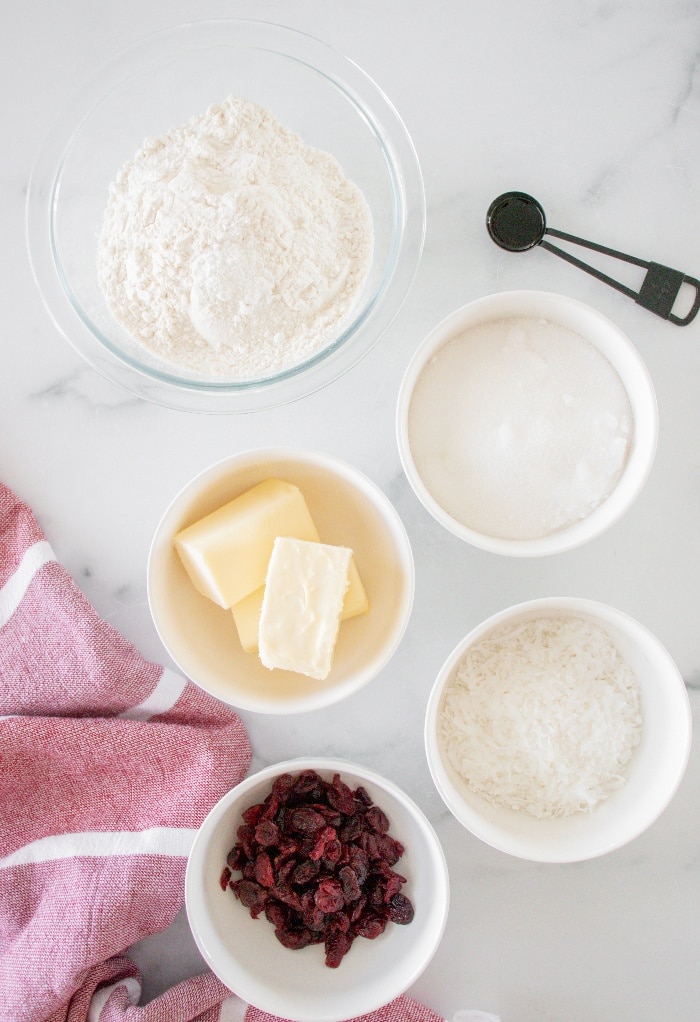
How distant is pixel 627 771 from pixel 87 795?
0.78 meters

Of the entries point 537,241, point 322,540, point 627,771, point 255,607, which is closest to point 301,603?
point 255,607

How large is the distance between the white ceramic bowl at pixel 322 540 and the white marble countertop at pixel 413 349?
0.31ft

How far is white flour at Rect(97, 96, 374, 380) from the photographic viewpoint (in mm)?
922

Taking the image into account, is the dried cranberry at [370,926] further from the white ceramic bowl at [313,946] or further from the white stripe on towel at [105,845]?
the white stripe on towel at [105,845]

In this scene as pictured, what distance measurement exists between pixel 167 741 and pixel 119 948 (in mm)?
309

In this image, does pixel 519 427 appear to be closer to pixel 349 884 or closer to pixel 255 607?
pixel 255 607

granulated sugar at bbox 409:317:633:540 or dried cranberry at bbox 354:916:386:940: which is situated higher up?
granulated sugar at bbox 409:317:633:540

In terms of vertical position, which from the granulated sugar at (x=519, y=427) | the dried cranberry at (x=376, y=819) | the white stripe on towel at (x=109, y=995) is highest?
the granulated sugar at (x=519, y=427)

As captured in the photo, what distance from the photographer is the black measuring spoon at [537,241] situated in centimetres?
109

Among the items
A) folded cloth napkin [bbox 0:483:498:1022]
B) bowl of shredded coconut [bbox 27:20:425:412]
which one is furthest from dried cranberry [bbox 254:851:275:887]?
bowl of shredded coconut [bbox 27:20:425:412]

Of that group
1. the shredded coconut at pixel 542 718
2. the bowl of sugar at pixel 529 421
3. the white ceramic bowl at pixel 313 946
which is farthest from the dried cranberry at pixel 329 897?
the bowl of sugar at pixel 529 421

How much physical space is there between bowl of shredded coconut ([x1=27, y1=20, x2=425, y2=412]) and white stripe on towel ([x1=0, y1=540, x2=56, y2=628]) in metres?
0.29

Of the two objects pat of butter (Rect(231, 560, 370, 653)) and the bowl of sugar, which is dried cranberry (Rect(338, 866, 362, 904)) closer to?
pat of butter (Rect(231, 560, 370, 653))

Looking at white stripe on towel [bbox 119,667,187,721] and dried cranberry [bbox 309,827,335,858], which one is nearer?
dried cranberry [bbox 309,827,335,858]
